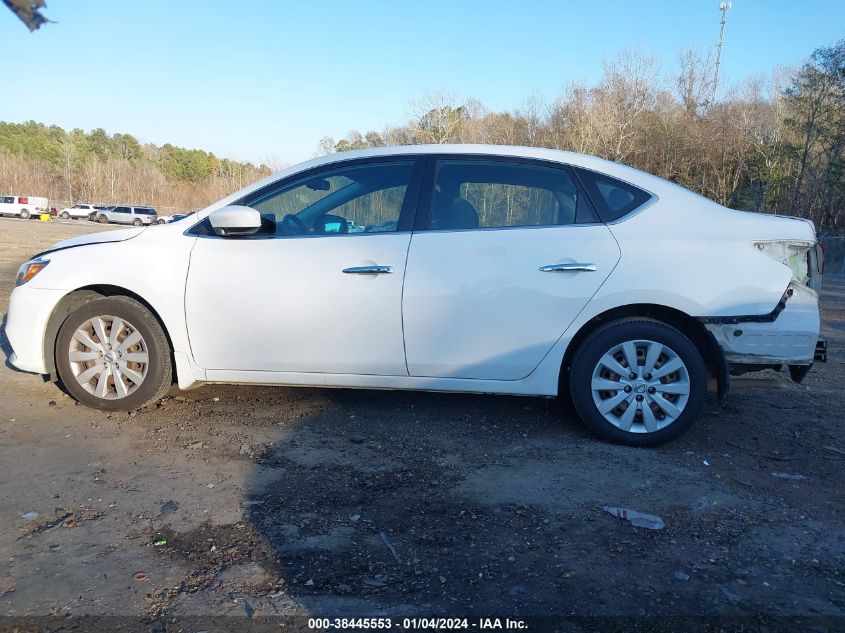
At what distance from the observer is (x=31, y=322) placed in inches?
176

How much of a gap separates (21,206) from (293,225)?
56.3 meters

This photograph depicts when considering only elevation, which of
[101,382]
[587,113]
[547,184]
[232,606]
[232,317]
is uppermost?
[587,113]

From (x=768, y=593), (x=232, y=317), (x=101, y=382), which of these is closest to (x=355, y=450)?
(x=232, y=317)

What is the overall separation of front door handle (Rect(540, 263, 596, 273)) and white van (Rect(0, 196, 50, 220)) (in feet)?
187

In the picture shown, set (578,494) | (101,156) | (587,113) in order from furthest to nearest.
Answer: (101,156) → (587,113) → (578,494)

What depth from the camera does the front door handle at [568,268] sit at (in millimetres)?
3977

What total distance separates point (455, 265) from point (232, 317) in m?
1.48

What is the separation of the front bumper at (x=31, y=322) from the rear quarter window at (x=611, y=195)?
→ 3.56 metres

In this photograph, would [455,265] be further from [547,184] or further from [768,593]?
[768,593]

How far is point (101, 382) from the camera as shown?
4402 mm

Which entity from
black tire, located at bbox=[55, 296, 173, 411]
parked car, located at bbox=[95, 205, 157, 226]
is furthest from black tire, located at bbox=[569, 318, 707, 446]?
parked car, located at bbox=[95, 205, 157, 226]

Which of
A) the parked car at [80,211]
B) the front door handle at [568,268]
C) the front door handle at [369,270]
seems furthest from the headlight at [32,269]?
the parked car at [80,211]

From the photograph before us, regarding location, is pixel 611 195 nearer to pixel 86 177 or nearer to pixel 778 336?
pixel 778 336

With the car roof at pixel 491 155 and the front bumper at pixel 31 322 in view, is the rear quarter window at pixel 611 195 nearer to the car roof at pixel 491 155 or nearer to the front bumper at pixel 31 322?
the car roof at pixel 491 155
